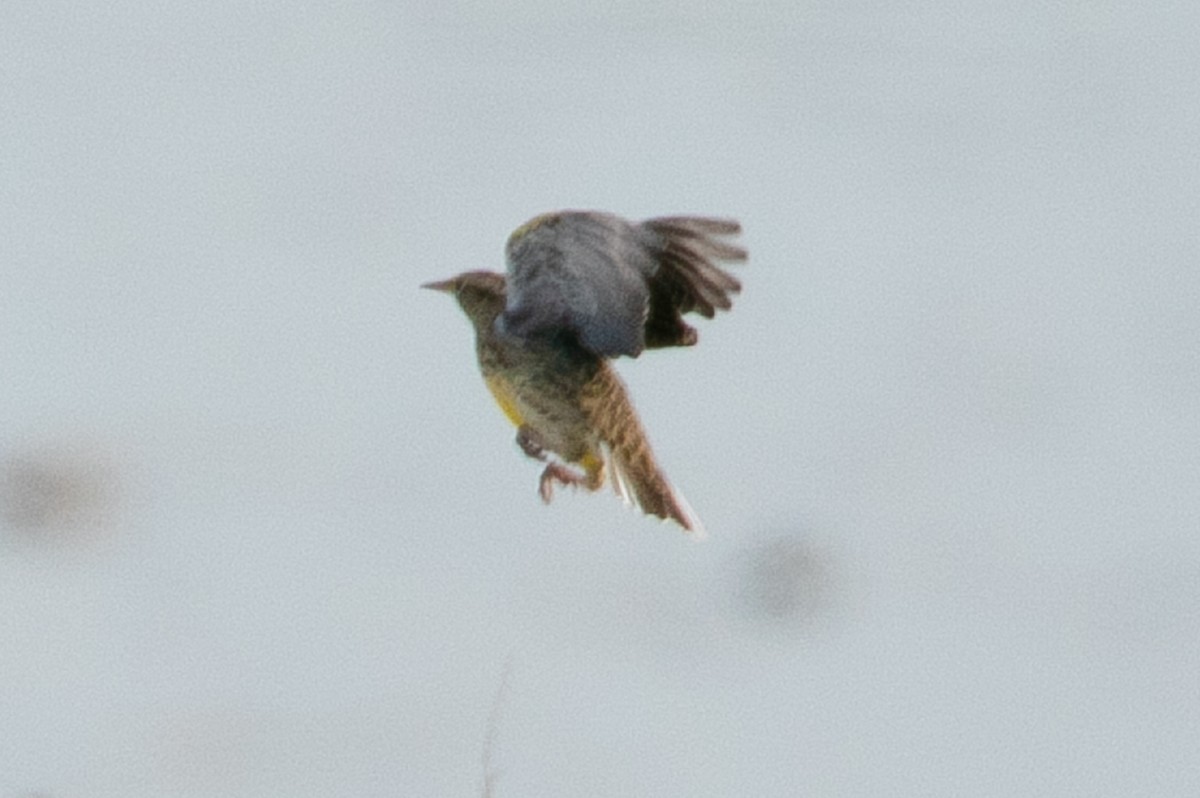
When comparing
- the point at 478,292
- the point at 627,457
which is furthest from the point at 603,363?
the point at 478,292

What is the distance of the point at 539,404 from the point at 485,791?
2548mm

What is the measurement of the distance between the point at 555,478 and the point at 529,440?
0.16 metres

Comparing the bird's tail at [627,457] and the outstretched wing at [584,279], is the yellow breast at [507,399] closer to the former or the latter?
the bird's tail at [627,457]

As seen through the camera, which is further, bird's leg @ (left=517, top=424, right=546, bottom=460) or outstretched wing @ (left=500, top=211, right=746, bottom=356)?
bird's leg @ (left=517, top=424, right=546, bottom=460)

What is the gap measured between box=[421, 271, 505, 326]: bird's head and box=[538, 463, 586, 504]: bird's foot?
609 mm

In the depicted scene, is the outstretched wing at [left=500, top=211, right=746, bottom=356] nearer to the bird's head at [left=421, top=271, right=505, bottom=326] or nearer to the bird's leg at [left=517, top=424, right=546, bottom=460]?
the bird's leg at [left=517, top=424, right=546, bottom=460]

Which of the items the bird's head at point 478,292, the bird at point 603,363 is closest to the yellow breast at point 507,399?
the bird at point 603,363

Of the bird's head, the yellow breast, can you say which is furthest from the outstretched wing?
the bird's head

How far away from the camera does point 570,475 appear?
278 inches

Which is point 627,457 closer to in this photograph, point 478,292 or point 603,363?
point 603,363

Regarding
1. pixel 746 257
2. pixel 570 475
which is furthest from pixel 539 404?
pixel 746 257

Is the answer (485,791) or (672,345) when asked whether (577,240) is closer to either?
(672,345)

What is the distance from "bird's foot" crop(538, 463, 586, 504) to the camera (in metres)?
6.83

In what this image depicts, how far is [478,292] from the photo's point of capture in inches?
299
